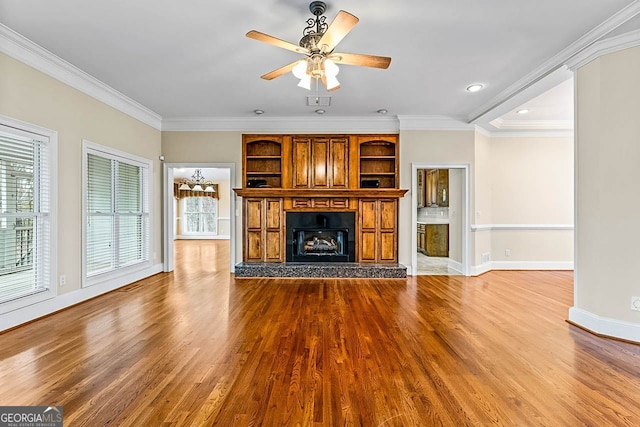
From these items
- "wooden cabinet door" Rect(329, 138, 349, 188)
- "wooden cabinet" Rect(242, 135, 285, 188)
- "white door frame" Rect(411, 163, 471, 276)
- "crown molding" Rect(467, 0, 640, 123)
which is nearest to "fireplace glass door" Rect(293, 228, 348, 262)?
"wooden cabinet door" Rect(329, 138, 349, 188)

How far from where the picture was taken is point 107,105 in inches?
179

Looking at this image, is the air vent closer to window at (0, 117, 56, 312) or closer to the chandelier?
window at (0, 117, 56, 312)

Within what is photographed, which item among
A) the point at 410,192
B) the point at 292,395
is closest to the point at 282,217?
the point at 410,192

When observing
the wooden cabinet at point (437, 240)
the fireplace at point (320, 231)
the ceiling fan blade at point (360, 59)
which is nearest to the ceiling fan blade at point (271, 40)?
the ceiling fan blade at point (360, 59)

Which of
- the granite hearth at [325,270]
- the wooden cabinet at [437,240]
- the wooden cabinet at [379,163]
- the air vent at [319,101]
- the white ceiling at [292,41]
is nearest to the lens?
the white ceiling at [292,41]

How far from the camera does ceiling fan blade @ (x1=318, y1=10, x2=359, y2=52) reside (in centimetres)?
216

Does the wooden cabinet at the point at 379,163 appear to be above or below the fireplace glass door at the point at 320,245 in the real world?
above

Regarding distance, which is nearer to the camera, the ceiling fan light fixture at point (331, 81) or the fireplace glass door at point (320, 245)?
the ceiling fan light fixture at point (331, 81)

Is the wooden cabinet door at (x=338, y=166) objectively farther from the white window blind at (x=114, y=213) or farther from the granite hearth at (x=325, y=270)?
the white window blind at (x=114, y=213)

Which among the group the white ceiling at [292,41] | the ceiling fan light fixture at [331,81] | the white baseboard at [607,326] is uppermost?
the white ceiling at [292,41]

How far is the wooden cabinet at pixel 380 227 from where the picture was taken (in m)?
5.86

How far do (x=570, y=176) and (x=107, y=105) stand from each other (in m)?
8.06

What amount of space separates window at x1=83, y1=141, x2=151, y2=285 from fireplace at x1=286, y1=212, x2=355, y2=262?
252 centimetres

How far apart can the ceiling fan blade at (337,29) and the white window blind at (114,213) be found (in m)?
3.52
